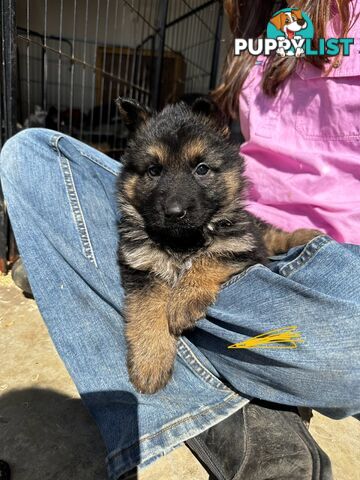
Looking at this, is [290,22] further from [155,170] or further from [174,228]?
[174,228]

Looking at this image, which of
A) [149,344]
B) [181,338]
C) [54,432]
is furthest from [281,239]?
[54,432]

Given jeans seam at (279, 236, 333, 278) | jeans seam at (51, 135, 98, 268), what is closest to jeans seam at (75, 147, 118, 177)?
jeans seam at (51, 135, 98, 268)

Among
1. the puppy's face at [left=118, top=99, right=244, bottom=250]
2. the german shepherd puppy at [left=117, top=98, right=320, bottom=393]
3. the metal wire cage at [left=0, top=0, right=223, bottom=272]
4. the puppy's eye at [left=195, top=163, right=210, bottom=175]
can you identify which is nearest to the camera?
the german shepherd puppy at [left=117, top=98, right=320, bottom=393]

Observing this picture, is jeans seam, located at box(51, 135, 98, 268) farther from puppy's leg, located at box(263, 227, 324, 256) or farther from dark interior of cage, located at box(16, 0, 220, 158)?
dark interior of cage, located at box(16, 0, 220, 158)

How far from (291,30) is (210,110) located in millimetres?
611

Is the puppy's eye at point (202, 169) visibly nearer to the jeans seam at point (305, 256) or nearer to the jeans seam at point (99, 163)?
the jeans seam at point (99, 163)

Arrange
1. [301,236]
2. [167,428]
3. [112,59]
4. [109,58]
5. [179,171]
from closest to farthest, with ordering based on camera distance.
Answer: [167,428], [179,171], [301,236], [112,59], [109,58]

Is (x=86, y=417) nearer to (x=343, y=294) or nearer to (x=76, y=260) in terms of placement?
(x=76, y=260)

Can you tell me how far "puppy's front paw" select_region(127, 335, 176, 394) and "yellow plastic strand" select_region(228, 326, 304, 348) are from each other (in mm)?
348

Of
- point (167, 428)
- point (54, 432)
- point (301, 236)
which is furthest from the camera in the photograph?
point (301, 236)

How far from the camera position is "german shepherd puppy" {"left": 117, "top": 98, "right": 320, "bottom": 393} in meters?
1.71

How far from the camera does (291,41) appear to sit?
218 centimetres

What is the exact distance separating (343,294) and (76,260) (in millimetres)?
1150

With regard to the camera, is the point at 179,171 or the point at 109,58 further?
the point at 109,58
